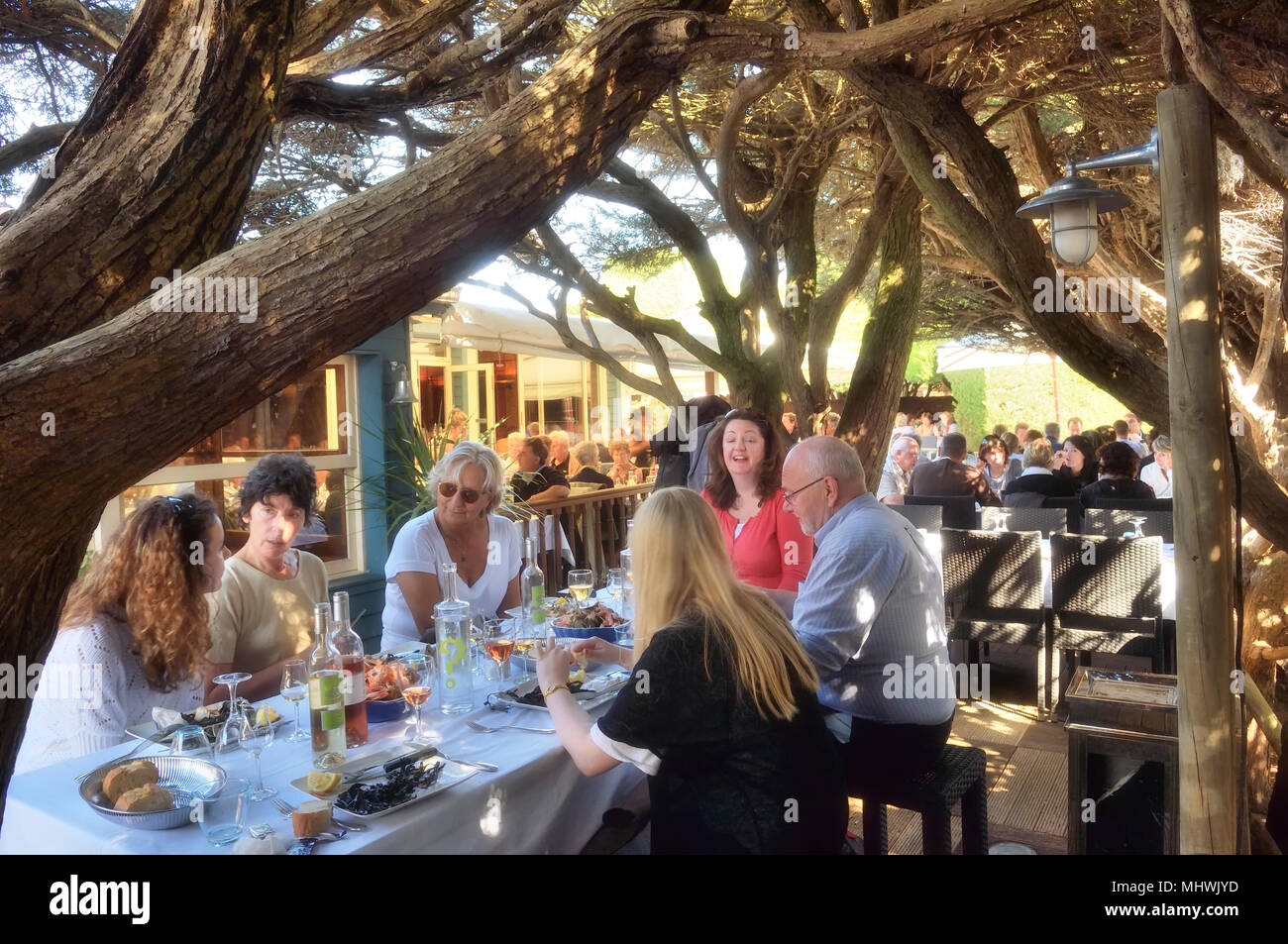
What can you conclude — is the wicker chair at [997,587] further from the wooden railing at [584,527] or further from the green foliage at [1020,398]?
the green foliage at [1020,398]

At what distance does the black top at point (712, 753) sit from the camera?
7.43 feet

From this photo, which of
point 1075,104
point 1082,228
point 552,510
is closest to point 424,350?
point 552,510

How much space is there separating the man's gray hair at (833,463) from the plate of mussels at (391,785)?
1583 mm

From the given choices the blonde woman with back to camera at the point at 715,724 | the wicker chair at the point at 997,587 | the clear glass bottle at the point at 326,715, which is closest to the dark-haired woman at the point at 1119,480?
the wicker chair at the point at 997,587

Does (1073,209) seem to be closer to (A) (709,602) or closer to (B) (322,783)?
(A) (709,602)

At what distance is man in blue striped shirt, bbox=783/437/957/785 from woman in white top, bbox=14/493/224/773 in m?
1.95

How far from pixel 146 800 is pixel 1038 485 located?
23.9 ft

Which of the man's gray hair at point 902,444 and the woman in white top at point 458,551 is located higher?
the man's gray hair at point 902,444

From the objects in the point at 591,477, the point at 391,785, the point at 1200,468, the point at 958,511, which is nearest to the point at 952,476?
the point at 958,511

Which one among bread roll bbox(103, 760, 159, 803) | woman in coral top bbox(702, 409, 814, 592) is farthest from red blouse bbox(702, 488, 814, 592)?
bread roll bbox(103, 760, 159, 803)

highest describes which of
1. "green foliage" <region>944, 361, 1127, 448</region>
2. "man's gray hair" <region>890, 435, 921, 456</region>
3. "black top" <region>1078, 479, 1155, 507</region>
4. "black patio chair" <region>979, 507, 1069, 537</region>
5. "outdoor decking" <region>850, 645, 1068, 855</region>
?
"green foliage" <region>944, 361, 1127, 448</region>

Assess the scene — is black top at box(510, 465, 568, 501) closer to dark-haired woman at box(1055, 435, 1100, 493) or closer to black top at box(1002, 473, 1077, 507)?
black top at box(1002, 473, 1077, 507)

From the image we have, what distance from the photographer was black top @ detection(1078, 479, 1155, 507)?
24.3 feet

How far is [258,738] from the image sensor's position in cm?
237
